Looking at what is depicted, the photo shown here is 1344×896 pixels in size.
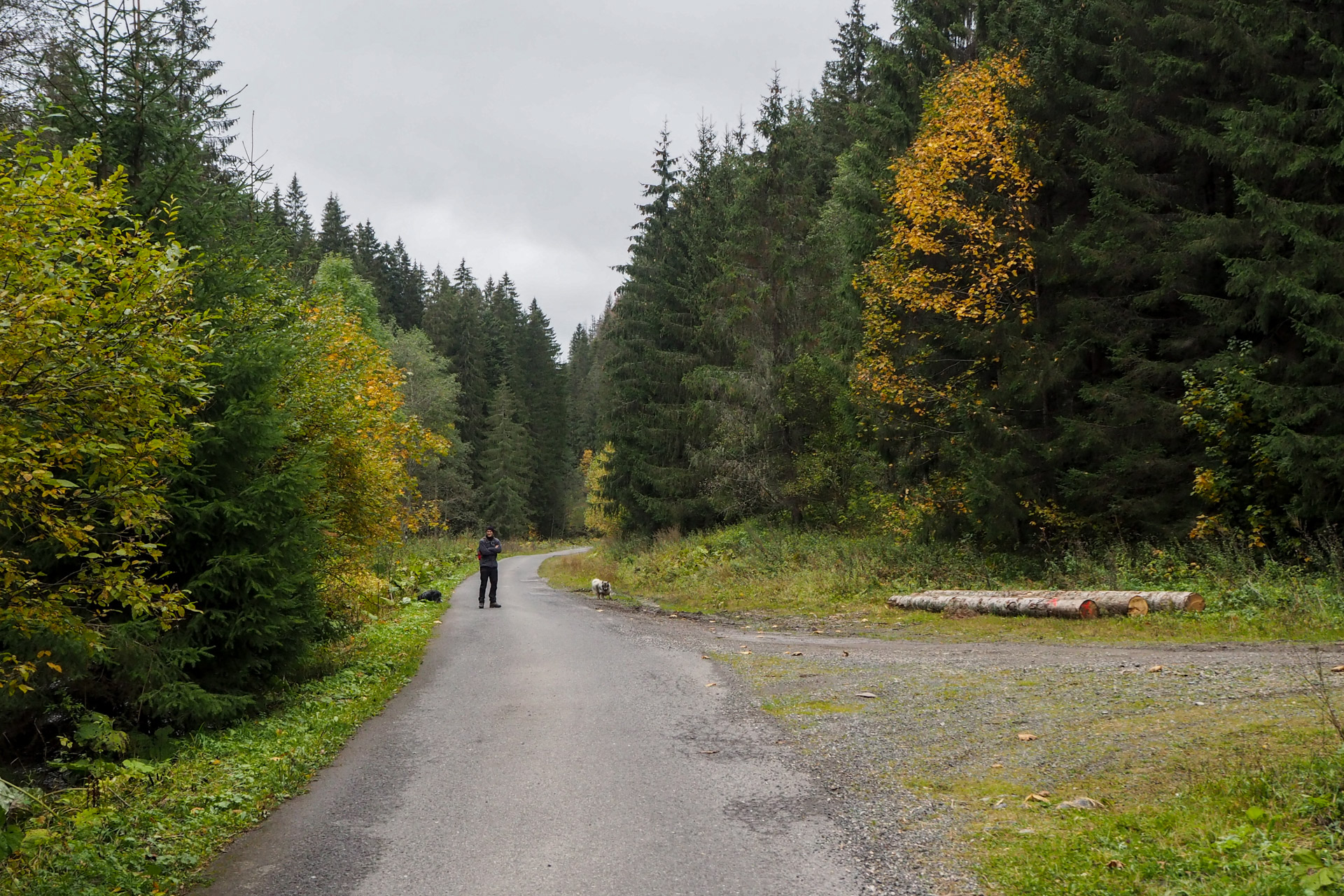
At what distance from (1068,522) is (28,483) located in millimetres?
16761

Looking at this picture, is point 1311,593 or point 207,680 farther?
point 1311,593

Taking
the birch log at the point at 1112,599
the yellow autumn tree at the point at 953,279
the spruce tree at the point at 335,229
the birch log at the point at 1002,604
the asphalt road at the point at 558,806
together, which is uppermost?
the spruce tree at the point at 335,229

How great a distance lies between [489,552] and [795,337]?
12.5 metres

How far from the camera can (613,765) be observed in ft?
21.7

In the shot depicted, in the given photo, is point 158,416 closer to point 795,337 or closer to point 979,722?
point 979,722

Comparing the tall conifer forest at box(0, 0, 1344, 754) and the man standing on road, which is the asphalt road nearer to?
the tall conifer forest at box(0, 0, 1344, 754)

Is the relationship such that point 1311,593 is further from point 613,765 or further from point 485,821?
point 485,821

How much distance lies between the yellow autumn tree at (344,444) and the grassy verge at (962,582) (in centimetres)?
728

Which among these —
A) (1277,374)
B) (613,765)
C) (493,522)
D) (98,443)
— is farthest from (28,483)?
(493,522)

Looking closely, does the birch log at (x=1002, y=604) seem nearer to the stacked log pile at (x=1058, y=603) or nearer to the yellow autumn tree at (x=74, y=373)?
the stacked log pile at (x=1058, y=603)

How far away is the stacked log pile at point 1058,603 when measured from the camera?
1200 centimetres

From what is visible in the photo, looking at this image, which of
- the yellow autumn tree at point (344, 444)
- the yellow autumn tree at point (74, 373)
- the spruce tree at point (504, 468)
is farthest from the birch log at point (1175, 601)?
the spruce tree at point (504, 468)

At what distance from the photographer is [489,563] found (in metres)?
Result: 20.6

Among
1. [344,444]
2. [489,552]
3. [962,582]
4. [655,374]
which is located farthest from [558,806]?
[655,374]
